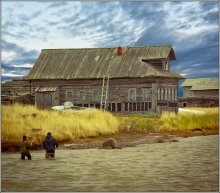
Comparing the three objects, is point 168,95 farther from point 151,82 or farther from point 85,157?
point 85,157

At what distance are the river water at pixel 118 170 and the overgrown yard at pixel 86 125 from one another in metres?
1.78

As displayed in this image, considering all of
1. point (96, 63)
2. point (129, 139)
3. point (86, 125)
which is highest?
point (96, 63)

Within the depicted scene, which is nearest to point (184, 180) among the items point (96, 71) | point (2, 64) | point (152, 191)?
point (152, 191)

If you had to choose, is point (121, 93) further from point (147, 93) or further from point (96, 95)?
point (147, 93)

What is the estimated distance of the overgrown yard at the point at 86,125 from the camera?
49.8 ft

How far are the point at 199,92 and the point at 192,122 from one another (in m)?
23.8

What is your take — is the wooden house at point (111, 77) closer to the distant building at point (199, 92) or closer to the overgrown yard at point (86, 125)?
the overgrown yard at point (86, 125)

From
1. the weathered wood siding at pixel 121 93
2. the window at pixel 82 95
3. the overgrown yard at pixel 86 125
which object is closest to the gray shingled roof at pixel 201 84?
the weathered wood siding at pixel 121 93

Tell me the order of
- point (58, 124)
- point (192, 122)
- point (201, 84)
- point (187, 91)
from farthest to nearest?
point (187, 91) < point (201, 84) < point (192, 122) < point (58, 124)

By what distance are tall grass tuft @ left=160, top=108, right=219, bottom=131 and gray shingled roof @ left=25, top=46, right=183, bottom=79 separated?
222 inches

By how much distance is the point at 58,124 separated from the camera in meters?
17.2

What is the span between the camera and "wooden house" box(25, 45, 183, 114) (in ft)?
87.1

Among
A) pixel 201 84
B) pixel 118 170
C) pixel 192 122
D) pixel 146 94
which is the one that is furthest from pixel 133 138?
pixel 201 84

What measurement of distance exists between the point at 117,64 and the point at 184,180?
18.0 m
